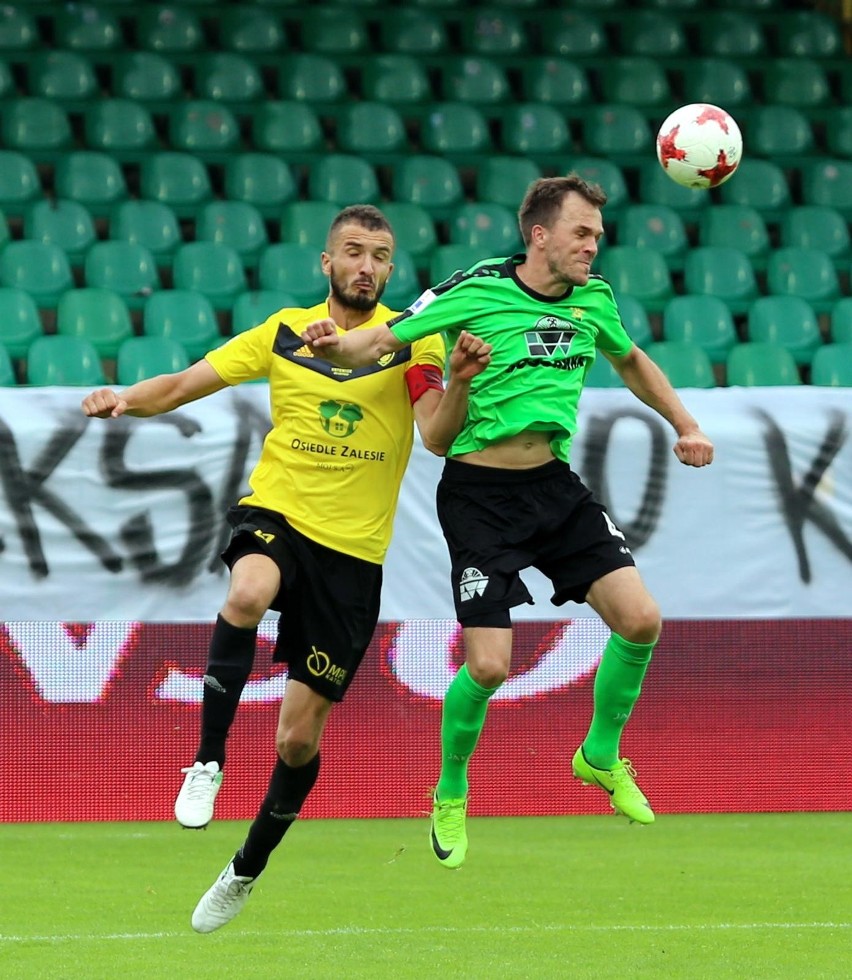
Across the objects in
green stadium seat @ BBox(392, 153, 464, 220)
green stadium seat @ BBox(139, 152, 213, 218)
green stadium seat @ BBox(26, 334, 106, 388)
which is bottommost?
green stadium seat @ BBox(26, 334, 106, 388)

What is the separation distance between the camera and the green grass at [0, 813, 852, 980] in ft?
20.5

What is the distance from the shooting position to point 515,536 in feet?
19.9

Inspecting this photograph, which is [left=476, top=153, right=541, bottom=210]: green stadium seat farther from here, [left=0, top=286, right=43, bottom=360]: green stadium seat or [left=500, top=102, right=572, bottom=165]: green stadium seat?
[left=0, top=286, right=43, bottom=360]: green stadium seat

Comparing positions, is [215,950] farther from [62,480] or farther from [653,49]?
[653,49]

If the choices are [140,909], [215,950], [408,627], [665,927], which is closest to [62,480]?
[408,627]

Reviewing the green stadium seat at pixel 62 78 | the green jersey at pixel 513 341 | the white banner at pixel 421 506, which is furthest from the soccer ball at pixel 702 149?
the green stadium seat at pixel 62 78

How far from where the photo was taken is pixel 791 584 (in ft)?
32.3

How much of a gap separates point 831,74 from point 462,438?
31.6 feet

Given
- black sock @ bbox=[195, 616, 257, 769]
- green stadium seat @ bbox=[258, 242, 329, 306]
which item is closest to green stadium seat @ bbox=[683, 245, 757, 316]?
green stadium seat @ bbox=[258, 242, 329, 306]

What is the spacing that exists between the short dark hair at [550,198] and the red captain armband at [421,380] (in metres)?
0.55

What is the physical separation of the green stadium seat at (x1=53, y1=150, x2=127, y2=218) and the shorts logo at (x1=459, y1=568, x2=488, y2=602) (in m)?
6.86

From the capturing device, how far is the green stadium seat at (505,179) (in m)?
12.8

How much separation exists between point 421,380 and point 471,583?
72 cm

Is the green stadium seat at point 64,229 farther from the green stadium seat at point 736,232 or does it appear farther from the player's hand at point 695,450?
the player's hand at point 695,450
